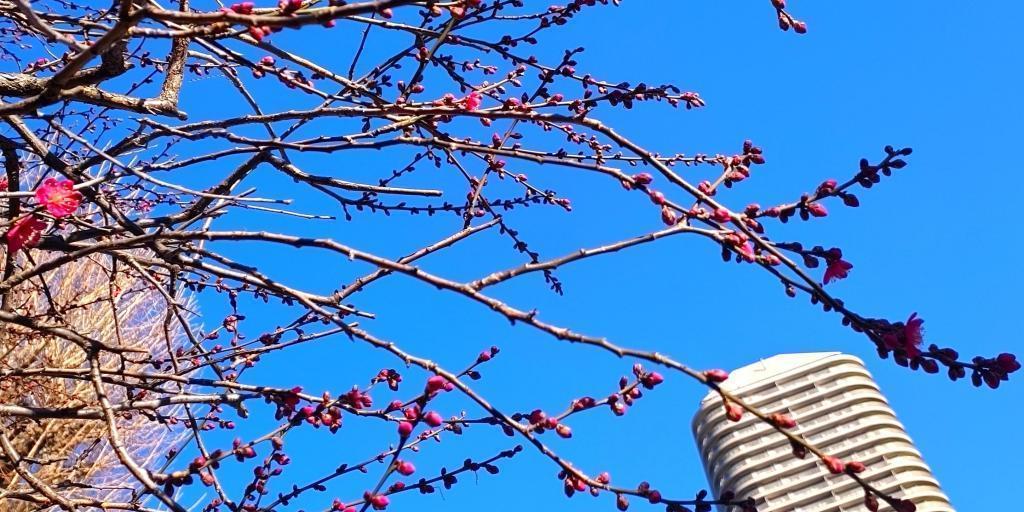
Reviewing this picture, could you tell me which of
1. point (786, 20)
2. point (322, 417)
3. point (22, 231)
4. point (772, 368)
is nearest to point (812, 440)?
point (772, 368)

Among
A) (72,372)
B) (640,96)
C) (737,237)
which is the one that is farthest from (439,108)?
(72,372)

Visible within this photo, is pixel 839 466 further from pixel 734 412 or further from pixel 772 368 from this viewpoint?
pixel 772 368

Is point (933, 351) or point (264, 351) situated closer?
point (933, 351)

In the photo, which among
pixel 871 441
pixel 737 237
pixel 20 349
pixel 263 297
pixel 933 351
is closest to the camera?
pixel 933 351

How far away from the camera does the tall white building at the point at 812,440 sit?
38.7ft

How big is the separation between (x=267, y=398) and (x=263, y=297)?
113cm

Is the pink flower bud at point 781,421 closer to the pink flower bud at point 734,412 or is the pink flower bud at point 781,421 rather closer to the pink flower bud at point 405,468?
the pink flower bud at point 734,412

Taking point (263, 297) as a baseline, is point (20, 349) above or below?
above

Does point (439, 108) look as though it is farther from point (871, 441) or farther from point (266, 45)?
point (871, 441)

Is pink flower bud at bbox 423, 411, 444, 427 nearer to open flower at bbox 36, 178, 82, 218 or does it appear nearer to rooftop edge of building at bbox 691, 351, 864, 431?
open flower at bbox 36, 178, 82, 218

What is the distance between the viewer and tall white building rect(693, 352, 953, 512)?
1178cm

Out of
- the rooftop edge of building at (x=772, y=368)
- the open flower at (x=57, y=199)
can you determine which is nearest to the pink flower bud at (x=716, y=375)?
the open flower at (x=57, y=199)

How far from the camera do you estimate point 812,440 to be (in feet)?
41.5

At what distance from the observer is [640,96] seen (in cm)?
239
